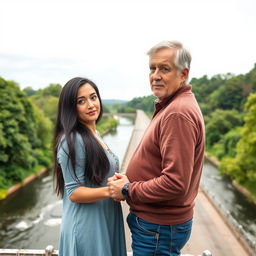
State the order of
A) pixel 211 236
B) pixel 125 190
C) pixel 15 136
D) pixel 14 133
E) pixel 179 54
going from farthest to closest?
1. pixel 14 133
2. pixel 15 136
3. pixel 211 236
4. pixel 125 190
5. pixel 179 54

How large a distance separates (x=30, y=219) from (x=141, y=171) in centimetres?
1481

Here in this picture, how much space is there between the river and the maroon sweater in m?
9.85

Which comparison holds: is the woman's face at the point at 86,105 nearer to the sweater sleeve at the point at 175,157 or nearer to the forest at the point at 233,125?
the sweater sleeve at the point at 175,157

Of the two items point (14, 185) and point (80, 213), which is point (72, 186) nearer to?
point (80, 213)

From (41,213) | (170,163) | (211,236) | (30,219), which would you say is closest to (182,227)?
(170,163)

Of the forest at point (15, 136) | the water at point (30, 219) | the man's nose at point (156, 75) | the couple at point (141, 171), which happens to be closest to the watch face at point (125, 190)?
the couple at point (141, 171)

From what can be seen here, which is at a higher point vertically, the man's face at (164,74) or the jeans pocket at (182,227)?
the man's face at (164,74)

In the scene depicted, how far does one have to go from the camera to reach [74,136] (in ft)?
6.68

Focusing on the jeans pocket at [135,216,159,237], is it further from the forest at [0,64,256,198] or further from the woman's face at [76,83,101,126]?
the forest at [0,64,256,198]

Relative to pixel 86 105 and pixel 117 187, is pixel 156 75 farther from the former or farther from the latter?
pixel 117 187

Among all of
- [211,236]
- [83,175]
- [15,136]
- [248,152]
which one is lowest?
[211,236]

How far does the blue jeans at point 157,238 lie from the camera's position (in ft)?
6.26

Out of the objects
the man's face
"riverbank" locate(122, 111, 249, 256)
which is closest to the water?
"riverbank" locate(122, 111, 249, 256)

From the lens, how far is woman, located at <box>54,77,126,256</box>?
2.00 metres
